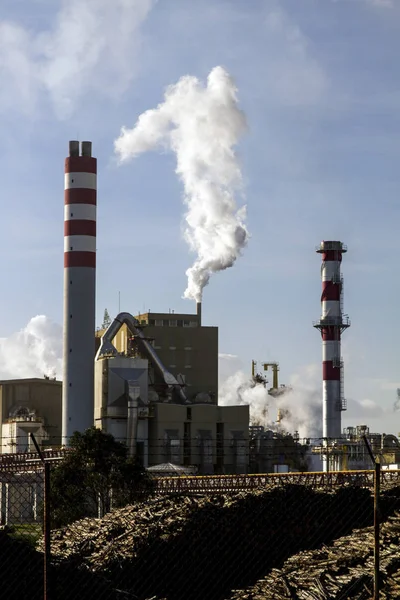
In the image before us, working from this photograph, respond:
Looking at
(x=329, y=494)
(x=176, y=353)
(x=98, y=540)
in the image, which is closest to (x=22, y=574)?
(x=98, y=540)

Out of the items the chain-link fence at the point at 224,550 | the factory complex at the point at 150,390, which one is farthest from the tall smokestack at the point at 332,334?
the chain-link fence at the point at 224,550

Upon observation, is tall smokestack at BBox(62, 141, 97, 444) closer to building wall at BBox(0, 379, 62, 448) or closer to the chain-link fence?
building wall at BBox(0, 379, 62, 448)

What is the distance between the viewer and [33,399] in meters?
73.4

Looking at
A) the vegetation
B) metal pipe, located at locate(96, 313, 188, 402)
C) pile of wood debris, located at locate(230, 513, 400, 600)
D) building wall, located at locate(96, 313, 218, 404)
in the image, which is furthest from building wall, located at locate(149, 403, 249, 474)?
pile of wood debris, located at locate(230, 513, 400, 600)

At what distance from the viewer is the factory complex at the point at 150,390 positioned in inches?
2415

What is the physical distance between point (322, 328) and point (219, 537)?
6188 centimetres

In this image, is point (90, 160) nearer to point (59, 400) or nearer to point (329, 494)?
point (59, 400)

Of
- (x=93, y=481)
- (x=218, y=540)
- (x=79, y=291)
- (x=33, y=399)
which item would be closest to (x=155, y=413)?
(x=79, y=291)

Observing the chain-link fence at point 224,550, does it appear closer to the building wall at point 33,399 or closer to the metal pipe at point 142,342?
the metal pipe at point 142,342

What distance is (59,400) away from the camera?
74500 mm

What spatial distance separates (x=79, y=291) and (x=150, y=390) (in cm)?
1003

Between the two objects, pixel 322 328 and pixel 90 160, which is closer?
pixel 90 160

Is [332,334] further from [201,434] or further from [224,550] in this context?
[224,550]

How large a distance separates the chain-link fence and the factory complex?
3597 centimetres
